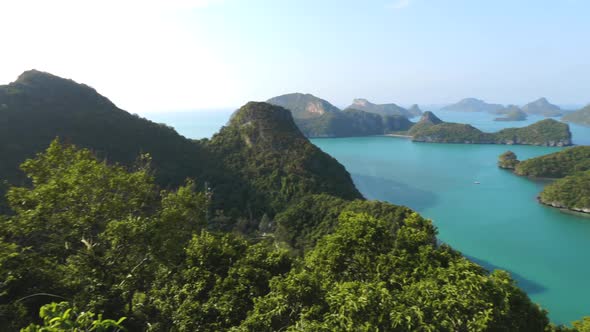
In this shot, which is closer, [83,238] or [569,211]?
[83,238]

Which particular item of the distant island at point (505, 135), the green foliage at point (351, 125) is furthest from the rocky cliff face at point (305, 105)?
the distant island at point (505, 135)

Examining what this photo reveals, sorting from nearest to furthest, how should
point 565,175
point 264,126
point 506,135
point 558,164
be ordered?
point 264,126
point 565,175
point 558,164
point 506,135

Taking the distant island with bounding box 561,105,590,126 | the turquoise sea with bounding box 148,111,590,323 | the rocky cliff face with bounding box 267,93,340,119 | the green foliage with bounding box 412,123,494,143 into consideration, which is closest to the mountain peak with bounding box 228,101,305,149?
the turquoise sea with bounding box 148,111,590,323

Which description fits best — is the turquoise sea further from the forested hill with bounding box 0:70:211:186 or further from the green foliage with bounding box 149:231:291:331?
the forested hill with bounding box 0:70:211:186

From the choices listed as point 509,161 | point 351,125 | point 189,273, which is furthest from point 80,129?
point 351,125

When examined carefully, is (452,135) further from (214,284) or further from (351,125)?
(214,284)

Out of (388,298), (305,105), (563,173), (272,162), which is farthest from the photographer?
(305,105)

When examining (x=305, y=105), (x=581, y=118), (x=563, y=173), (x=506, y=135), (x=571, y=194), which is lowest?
(x=571, y=194)

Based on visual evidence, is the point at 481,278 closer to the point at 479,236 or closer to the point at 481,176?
the point at 479,236

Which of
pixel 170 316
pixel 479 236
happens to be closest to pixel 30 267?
pixel 170 316
